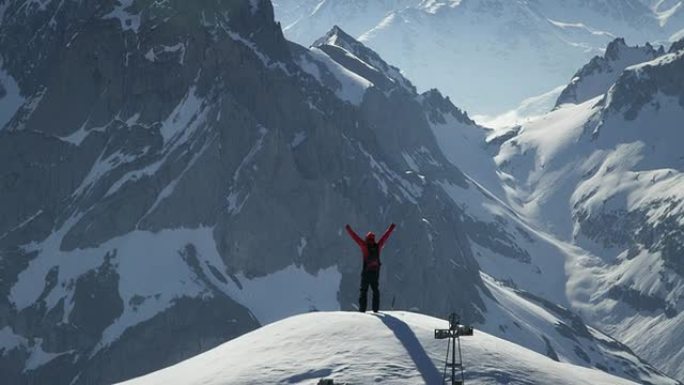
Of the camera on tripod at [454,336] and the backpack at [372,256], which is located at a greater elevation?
the backpack at [372,256]

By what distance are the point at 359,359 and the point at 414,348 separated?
2331 millimetres

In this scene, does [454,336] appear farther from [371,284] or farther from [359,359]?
[371,284]

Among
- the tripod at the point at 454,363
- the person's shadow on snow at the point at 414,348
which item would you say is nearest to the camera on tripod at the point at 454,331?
the tripod at the point at 454,363

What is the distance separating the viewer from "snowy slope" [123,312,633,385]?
4919 centimetres

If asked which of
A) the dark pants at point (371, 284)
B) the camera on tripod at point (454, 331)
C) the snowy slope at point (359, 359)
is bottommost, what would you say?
the snowy slope at point (359, 359)

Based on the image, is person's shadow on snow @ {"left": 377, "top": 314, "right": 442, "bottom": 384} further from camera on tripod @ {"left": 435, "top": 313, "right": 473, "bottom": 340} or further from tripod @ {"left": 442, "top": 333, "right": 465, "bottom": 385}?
camera on tripod @ {"left": 435, "top": 313, "right": 473, "bottom": 340}

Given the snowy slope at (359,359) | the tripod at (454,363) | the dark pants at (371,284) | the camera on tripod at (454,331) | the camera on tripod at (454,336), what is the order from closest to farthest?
1. the tripod at (454,363)
2. the camera on tripod at (454,336)
3. the camera on tripod at (454,331)
4. the snowy slope at (359,359)
5. the dark pants at (371,284)

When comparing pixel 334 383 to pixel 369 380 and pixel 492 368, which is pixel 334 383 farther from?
pixel 492 368

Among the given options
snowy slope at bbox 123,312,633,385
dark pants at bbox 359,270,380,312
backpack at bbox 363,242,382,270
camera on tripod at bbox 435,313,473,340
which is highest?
backpack at bbox 363,242,382,270

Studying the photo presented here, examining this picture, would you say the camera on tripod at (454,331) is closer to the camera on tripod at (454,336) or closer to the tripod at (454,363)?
the camera on tripod at (454,336)

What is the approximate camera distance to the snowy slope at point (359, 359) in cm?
4919

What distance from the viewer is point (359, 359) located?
49.9 m

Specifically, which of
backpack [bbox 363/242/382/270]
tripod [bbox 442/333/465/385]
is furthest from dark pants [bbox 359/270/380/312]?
tripod [bbox 442/333/465/385]

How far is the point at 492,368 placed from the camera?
50.4 meters
